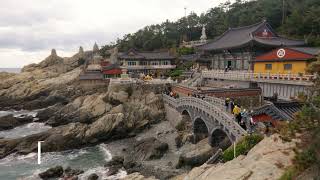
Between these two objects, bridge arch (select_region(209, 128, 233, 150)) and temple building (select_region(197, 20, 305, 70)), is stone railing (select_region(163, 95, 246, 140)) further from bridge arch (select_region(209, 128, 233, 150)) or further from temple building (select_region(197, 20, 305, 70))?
temple building (select_region(197, 20, 305, 70))

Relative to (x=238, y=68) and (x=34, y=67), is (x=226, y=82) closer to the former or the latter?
(x=238, y=68)

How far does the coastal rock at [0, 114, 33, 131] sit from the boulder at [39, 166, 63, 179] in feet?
88.3

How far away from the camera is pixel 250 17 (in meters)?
88.0

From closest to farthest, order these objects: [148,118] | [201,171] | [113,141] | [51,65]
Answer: [201,171] < [113,141] < [148,118] < [51,65]

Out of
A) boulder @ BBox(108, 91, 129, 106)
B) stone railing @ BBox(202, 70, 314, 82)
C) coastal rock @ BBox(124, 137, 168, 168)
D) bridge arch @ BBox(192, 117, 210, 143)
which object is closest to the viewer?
stone railing @ BBox(202, 70, 314, 82)

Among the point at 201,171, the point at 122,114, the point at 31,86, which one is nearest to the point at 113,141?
the point at 122,114

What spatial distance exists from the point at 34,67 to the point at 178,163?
74088 mm

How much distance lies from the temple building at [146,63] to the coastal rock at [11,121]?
25.9m

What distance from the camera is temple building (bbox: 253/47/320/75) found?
115 feet

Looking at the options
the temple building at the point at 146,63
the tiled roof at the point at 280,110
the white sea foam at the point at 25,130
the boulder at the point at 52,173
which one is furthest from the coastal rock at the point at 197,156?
the temple building at the point at 146,63

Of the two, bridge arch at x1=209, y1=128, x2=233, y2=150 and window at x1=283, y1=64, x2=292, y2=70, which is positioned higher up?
window at x1=283, y1=64, x2=292, y2=70

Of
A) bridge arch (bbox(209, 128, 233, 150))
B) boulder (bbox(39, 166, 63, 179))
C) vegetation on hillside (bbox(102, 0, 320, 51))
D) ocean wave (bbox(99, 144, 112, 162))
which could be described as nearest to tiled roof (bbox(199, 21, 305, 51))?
vegetation on hillside (bbox(102, 0, 320, 51))

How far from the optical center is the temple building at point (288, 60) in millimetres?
35062

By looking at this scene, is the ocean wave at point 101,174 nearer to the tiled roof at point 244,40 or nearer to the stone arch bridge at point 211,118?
the stone arch bridge at point 211,118
